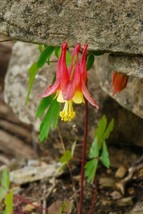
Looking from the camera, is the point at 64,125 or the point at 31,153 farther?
the point at 31,153

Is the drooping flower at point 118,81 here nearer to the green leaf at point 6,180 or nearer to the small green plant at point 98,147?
the small green plant at point 98,147

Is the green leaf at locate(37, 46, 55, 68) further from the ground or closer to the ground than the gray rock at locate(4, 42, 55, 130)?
further from the ground

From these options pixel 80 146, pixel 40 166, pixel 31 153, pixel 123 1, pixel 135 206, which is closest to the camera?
pixel 123 1

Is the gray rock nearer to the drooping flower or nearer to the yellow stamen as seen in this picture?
the drooping flower

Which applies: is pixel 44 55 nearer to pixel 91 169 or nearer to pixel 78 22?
pixel 78 22

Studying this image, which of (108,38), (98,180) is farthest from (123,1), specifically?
(98,180)

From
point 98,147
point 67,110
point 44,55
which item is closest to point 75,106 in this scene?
point 98,147

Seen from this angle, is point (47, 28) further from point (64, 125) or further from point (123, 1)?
point (64, 125)

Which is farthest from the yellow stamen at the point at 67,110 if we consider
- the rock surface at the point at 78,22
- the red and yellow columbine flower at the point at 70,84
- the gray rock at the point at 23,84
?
the gray rock at the point at 23,84

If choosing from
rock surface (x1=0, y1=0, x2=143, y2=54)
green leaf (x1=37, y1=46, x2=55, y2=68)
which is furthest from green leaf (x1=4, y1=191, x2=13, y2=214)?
rock surface (x1=0, y1=0, x2=143, y2=54)
